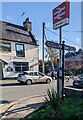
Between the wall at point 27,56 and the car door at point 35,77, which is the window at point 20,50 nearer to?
the wall at point 27,56

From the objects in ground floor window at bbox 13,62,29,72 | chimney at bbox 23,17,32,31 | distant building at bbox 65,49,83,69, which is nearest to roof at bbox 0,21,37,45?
chimney at bbox 23,17,32,31

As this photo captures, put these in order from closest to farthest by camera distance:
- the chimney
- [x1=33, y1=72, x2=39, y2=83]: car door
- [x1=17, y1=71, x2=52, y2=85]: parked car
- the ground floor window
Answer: [x1=17, y1=71, x2=52, y2=85]: parked car → [x1=33, y1=72, x2=39, y2=83]: car door → the ground floor window → the chimney

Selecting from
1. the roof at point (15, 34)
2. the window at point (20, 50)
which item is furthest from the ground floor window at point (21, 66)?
the roof at point (15, 34)

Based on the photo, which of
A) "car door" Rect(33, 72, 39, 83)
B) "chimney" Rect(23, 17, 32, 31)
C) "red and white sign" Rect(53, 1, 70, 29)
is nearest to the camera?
"red and white sign" Rect(53, 1, 70, 29)

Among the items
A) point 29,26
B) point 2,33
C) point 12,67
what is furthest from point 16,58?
point 29,26

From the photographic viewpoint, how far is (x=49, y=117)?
6168 mm

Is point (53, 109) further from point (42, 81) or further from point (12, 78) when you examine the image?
point (12, 78)

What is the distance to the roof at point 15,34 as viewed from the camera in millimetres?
30156

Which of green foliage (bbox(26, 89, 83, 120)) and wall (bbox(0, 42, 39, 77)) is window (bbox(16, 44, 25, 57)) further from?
green foliage (bbox(26, 89, 83, 120))

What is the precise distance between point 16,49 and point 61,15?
2186 cm

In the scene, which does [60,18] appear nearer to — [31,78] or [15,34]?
[31,78]

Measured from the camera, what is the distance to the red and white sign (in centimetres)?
883

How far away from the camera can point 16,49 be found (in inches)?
1204

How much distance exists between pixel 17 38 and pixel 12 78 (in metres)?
5.98
